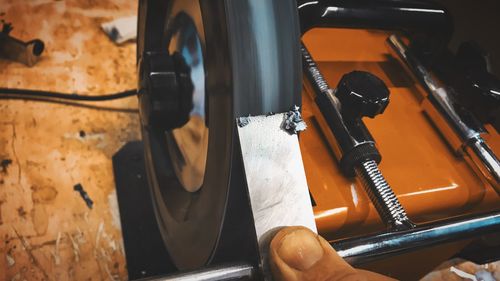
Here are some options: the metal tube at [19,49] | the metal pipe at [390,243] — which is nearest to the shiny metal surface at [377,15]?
the metal pipe at [390,243]

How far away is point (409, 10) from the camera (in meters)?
0.70

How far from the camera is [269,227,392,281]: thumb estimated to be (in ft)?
1.13

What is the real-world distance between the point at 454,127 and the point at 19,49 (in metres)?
1.05

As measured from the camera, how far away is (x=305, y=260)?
1.17 feet

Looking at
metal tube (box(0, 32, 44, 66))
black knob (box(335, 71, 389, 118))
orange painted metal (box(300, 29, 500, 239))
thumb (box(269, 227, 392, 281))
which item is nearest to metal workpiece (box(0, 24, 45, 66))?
metal tube (box(0, 32, 44, 66))

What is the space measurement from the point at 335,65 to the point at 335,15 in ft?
0.51

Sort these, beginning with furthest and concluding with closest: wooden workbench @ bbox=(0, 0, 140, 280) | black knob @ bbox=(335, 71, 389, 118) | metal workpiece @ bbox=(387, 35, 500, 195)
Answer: wooden workbench @ bbox=(0, 0, 140, 280), metal workpiece @ bbox=(387, 35, 500, 195), black knob @ bbox=(335, 71, 389, 118)

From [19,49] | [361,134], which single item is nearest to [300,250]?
[361,134]

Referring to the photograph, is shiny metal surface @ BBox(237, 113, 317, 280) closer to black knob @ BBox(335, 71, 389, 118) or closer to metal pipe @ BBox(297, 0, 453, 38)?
black knob @ BBox(335, 71, 389, 118)

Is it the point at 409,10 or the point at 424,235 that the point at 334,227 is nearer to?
the point at 424,235

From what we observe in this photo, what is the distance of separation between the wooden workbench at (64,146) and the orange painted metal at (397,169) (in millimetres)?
472

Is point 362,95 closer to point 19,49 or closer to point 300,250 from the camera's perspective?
point 300,250

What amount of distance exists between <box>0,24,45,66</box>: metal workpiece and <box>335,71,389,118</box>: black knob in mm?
843

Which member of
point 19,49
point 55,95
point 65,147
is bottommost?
point 65,147
